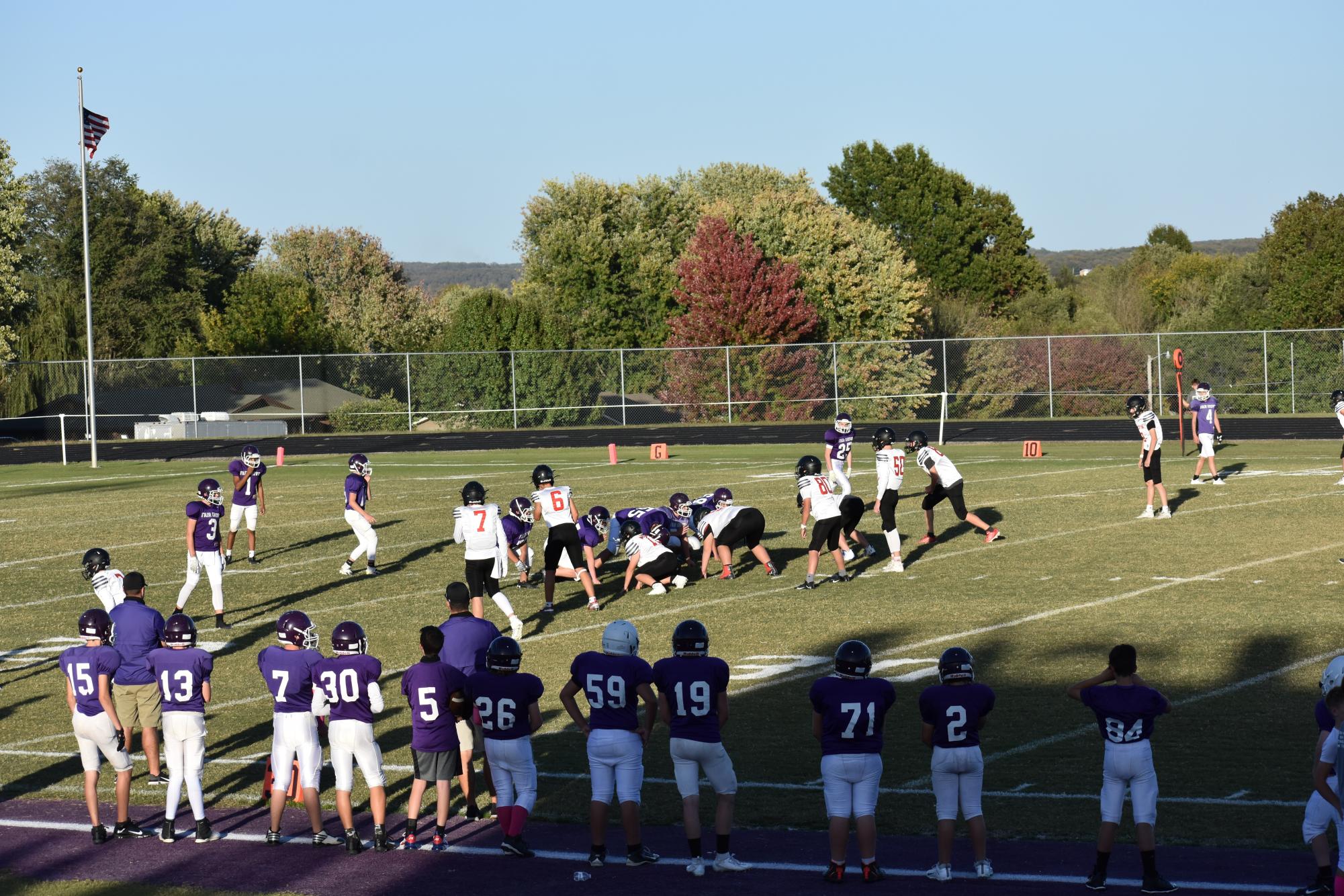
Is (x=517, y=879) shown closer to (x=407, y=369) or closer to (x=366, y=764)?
(x=366, y=764)

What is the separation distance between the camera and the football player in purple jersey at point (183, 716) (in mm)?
10312

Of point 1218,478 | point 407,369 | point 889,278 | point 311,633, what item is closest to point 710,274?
point 889,278

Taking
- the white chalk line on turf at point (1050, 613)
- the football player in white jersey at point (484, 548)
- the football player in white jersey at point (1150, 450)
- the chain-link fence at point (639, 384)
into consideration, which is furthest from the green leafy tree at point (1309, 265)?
the football player in white jersey at point (484, 548)

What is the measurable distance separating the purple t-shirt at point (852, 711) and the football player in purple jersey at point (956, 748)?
0.94ft

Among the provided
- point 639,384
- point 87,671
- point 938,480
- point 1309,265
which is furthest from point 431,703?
point 1309,265

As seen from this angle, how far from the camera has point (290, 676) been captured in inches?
394

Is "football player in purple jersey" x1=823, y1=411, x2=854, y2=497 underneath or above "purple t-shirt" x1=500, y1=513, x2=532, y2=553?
above

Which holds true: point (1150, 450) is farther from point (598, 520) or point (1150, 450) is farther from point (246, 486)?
point (246, 486)

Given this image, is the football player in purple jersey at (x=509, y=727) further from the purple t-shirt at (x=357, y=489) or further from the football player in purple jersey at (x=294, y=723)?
the purple t-shirt at (x=357, y=489)

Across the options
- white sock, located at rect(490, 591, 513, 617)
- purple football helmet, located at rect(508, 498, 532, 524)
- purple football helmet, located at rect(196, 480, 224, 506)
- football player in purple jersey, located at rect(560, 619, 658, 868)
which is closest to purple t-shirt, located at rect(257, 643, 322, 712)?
football player in purple jersey, located at rect(560, 619, 658, 868)

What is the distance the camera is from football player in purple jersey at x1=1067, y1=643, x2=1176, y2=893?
8.49 meters

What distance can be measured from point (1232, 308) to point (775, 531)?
4977 cm

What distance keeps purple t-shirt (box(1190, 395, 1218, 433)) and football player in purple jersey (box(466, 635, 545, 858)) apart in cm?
2218

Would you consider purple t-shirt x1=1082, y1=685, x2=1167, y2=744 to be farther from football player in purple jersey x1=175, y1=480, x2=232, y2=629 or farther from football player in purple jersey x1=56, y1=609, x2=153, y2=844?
football player in purple jersey x1=175, y1=480, x2=232, y2=629
